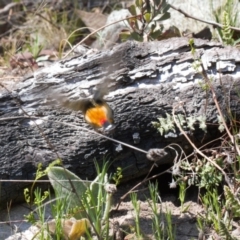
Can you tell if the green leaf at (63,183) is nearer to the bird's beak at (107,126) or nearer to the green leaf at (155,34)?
the bird's beak at (107,126)

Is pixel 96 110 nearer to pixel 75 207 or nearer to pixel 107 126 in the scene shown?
pixel 107 126

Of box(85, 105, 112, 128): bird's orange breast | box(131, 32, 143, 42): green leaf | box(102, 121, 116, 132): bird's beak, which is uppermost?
box(131, 32, 143, 42): green leaf

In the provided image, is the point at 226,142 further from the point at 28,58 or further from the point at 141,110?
the point at 28,58

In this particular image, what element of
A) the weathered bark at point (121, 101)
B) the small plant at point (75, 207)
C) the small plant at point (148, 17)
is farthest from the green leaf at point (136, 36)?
the small plant at point (75, 207)

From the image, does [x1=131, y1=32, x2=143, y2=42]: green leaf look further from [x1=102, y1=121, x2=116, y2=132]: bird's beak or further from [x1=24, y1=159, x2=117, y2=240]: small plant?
[x1=24, y1=159, x2=117, y2=240]: small plant

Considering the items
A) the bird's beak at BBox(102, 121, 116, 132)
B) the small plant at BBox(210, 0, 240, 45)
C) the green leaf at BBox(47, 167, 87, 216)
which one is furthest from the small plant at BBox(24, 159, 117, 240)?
the small plant at BBox(210, 0, 240, 45)

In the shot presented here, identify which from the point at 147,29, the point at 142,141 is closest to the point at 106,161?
the point at 142,141
